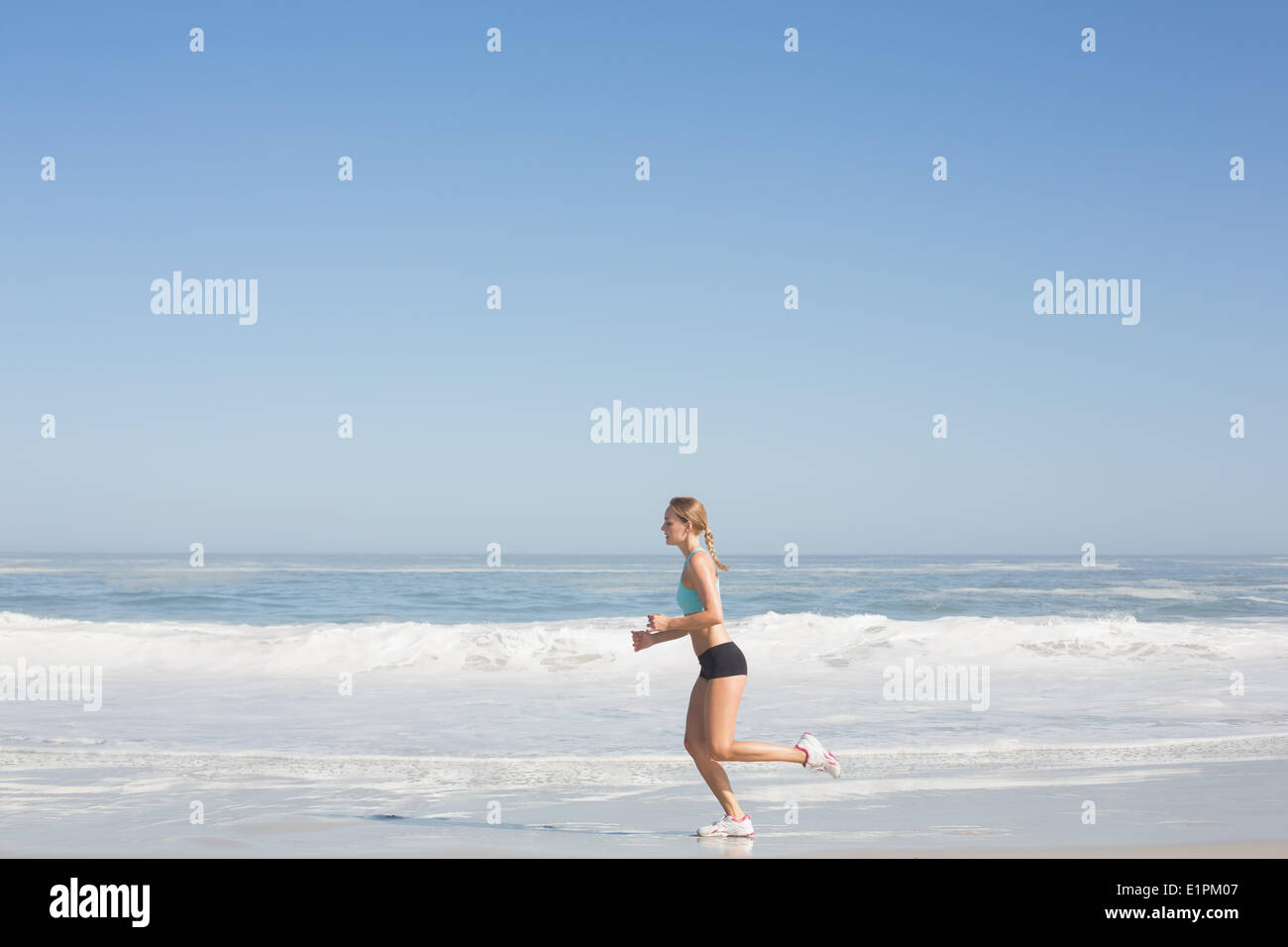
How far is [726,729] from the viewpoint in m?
5.91

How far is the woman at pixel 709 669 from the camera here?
586 cm

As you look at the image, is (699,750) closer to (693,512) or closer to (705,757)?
(705,757)

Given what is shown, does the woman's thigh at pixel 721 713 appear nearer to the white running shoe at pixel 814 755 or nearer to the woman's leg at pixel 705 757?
the woman's leg at pixel 705 757

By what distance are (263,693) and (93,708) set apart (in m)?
2.47

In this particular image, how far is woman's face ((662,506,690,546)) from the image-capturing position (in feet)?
20.0

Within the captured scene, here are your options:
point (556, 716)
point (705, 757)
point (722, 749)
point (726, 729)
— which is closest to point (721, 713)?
point (726, 729)

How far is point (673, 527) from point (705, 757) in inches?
53.2

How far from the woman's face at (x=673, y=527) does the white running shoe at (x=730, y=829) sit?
163 centimetres

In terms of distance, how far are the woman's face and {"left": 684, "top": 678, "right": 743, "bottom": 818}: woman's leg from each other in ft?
2.74

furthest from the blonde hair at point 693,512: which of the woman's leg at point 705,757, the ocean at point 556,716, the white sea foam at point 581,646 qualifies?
the white sea foam at point 581,646

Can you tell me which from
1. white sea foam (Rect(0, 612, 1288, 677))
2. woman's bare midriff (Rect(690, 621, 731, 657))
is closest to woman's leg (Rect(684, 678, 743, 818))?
woman's bare midriff (Rect(690, 621, 731, 657))

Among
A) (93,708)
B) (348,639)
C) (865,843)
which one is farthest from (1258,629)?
(93,708)
